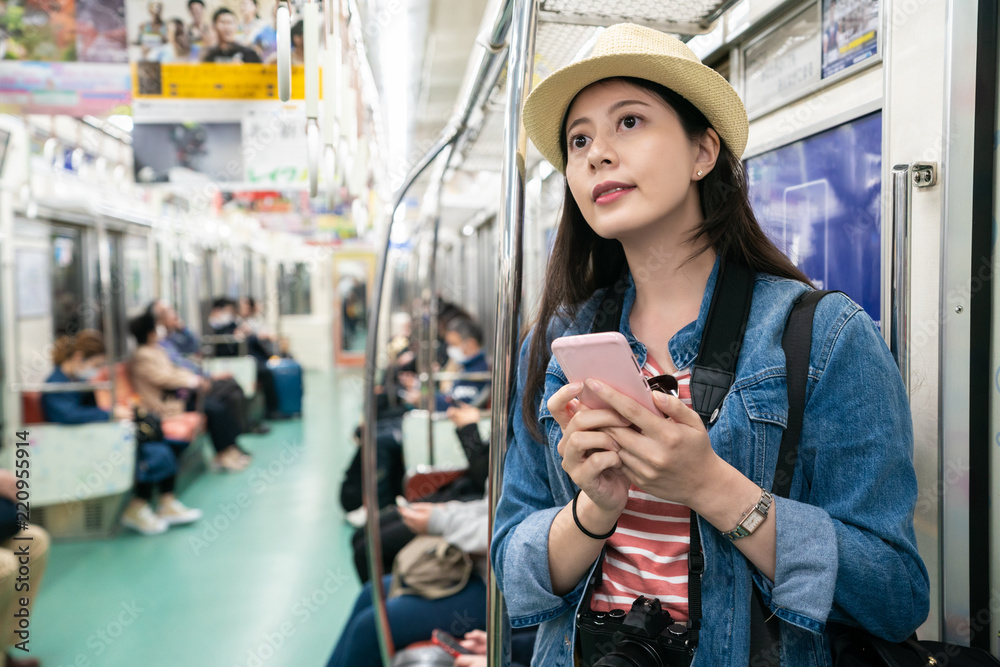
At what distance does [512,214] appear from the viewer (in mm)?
1000

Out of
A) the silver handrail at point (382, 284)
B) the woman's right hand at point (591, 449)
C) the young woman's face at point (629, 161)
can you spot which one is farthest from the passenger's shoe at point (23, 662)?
the young woman's face at point (629, 161)

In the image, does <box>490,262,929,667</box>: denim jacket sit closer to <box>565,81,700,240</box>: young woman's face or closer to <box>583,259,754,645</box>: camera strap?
<box>583,259,754,645</box>: camera strap

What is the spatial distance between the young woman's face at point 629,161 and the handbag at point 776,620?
26cm

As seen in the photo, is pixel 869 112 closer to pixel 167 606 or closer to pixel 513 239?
pixel 513 239

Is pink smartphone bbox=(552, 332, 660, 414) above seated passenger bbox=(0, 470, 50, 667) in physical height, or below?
above

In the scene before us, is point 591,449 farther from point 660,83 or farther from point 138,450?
point 138,450

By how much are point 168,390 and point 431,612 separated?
491 cm

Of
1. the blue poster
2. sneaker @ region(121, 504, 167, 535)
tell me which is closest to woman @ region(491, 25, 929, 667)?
the blue poster

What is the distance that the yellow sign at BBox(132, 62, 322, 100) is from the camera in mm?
2271

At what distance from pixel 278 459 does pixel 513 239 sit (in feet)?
21.0

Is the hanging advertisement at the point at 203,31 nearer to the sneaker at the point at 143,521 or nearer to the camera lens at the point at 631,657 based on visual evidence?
the camera lens at the point at 631,657

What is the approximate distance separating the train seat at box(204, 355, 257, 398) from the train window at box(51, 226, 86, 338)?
1.63 meters

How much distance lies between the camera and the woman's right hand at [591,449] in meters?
0.82

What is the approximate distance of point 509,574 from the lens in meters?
1.03
